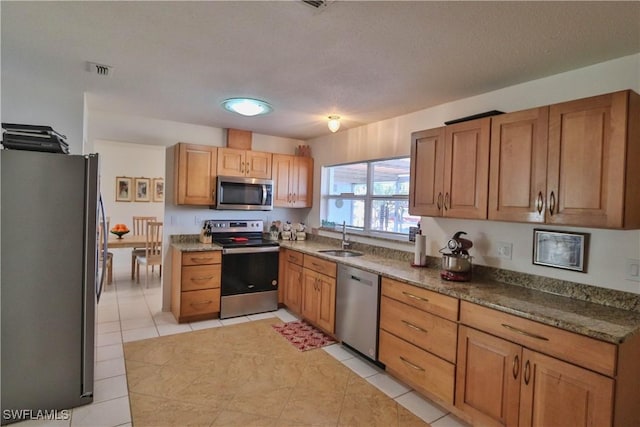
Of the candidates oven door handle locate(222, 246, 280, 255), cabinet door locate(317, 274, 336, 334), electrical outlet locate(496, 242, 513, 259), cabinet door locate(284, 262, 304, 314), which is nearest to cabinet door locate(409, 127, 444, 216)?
electrical outlet locate(496, 242, 513, 259)

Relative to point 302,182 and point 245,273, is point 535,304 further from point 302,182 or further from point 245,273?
point 302,182

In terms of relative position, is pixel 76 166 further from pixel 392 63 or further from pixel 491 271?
pixel 491 271

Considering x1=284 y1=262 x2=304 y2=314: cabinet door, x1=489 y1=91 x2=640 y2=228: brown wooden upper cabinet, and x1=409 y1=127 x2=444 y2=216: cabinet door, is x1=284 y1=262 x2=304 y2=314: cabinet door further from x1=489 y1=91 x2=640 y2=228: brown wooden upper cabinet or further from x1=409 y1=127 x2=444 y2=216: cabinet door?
x1=489 y1=91 x2=640 y2=228: brown wooden upper cabinet

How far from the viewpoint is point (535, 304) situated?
1.95 m

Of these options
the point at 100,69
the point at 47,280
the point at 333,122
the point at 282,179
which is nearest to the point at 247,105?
the point at 333,122

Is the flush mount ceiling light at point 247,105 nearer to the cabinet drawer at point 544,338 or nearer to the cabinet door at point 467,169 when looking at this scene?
the cabinet door at point 467,169

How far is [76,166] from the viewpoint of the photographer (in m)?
2.18

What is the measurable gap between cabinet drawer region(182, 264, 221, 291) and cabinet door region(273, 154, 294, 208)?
1.23 m

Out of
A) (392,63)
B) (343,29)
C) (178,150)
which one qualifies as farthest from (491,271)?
(178,150)

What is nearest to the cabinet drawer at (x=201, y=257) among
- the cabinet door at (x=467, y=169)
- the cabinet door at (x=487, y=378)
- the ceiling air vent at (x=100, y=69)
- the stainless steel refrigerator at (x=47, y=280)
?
the stainless steel refrigerator at (x=47, y=280)

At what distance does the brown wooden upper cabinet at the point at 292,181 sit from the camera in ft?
14.9

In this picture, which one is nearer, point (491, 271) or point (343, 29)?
point (343, 29)

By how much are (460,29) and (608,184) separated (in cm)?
116

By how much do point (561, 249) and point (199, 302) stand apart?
3.47 m
